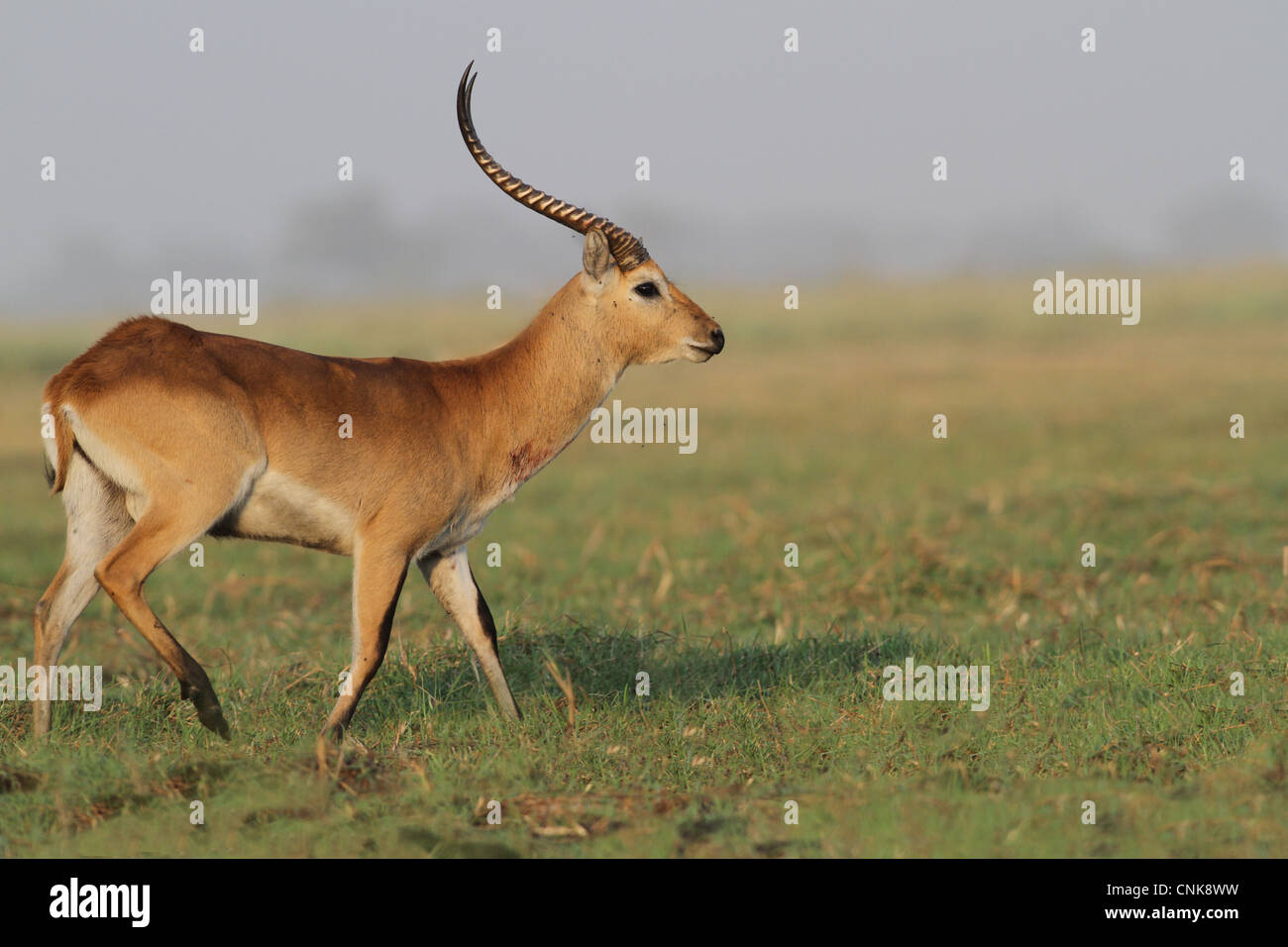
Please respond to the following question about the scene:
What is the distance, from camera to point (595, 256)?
22.1ft

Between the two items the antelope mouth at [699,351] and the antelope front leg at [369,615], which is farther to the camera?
the antelope mouth at [699,351]

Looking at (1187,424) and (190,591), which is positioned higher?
(1187,424)

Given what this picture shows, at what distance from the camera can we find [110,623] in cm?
A: 1006

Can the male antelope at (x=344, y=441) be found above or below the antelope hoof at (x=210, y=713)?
above

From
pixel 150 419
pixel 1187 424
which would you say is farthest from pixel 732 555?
pixel 1187 424

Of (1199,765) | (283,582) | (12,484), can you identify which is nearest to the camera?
(1199,765)

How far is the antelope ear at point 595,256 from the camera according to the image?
6672mm

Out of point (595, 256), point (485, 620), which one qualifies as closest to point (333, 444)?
point (485, 620)

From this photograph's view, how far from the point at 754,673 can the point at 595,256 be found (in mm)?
2182

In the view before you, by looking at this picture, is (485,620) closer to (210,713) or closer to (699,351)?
(210,713)

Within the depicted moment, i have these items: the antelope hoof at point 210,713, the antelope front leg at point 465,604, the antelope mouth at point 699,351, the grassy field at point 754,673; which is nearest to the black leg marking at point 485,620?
the antelope front leg at point 465,604

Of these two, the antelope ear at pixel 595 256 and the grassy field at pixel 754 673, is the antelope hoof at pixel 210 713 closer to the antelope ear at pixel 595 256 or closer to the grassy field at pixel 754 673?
the grassy field at pixel 754 673
